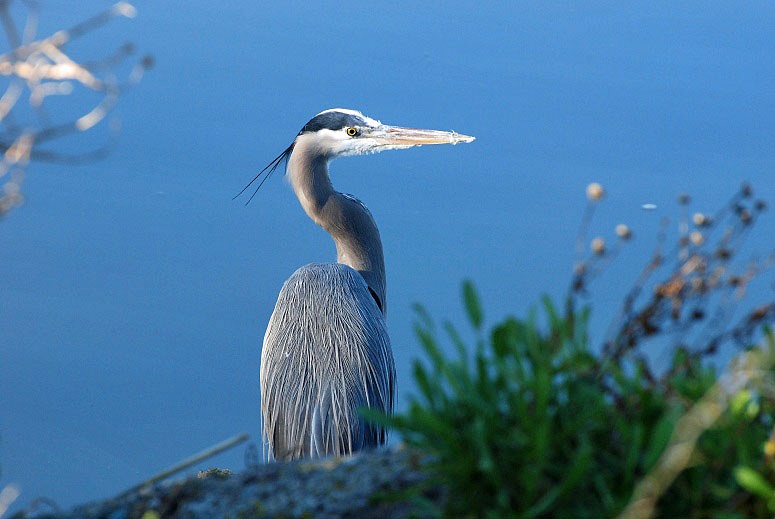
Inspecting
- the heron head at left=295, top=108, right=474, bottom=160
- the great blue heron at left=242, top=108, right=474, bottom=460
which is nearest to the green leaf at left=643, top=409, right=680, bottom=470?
the great blue heron at left=242, top=108, right=474, bottom=460

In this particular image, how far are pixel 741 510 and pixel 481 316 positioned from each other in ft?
1.58

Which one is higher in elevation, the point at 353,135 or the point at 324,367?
the point at 353,135

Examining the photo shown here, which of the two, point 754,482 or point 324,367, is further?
point 324,367

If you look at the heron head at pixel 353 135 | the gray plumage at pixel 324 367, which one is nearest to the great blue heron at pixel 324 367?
the gray plumage at pixel 324 367

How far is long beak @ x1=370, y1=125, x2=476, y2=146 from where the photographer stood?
14.5 feet

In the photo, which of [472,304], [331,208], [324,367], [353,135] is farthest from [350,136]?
[472,304]

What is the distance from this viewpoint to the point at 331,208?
166 inches

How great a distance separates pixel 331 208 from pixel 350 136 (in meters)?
0.36

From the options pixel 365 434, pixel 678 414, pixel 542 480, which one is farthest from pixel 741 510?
pixel 365 434

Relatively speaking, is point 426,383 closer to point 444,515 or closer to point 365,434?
point 444,515

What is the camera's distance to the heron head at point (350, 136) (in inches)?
168

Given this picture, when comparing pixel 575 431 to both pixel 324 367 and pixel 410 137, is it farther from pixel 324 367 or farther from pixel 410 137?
pixel 410 137

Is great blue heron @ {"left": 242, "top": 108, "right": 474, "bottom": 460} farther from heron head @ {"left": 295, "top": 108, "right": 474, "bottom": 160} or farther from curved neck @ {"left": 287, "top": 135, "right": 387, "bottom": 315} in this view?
heron head @ {"left": 295, "top": 108, "right": 474, "bottom": 160}

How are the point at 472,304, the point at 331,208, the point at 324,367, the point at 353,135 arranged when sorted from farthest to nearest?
1. the point at 353,135
2. the point at 331,208
3. the point at 324,367
4. the point at 472,304
